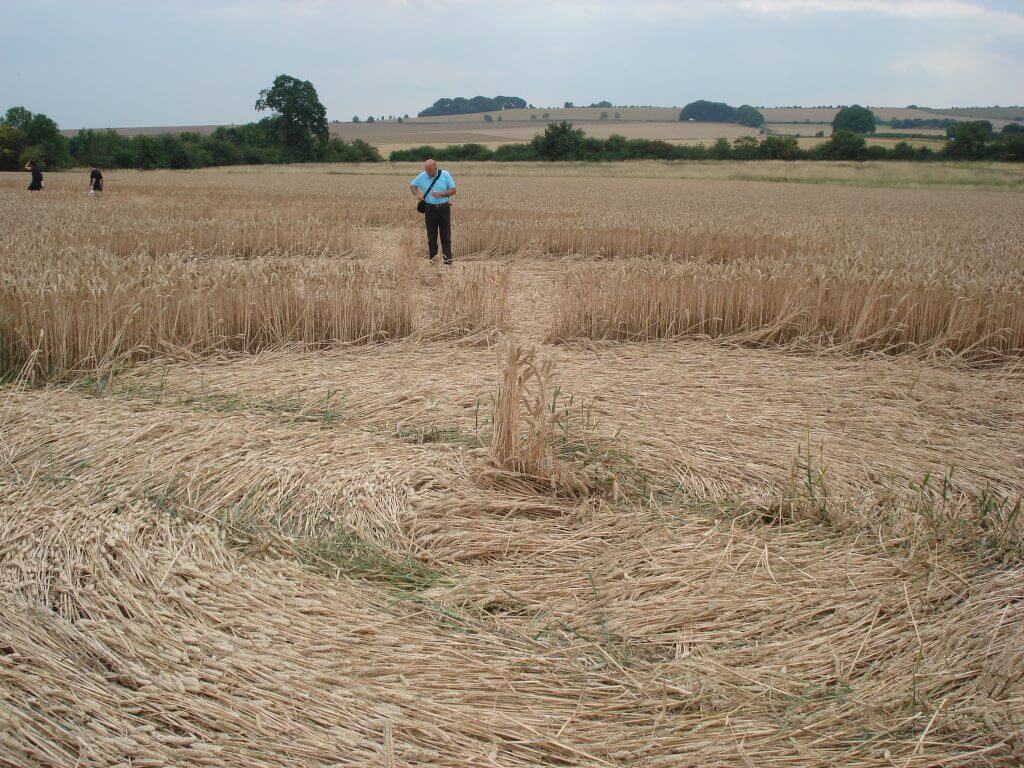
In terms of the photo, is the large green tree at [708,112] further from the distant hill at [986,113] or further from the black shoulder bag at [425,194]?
the black shoulder bag at [425,194]

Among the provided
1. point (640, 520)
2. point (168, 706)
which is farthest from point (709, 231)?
point (168, 706)

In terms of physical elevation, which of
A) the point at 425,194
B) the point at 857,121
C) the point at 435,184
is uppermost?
the point at 857,121

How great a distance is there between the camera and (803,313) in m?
6.52

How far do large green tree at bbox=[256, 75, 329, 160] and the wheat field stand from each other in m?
73.7

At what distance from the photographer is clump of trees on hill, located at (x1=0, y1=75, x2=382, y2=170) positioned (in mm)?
53594

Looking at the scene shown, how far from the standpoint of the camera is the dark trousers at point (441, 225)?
1016cm

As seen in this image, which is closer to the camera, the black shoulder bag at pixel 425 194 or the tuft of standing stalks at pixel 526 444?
the tuft of standing stalks at pixel 526 444

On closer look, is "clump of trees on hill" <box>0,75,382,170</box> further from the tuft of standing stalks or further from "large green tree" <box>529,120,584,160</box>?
the tuft of standing stalks

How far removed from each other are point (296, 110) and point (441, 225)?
7210 centimetres

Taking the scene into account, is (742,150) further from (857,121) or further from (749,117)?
(749,117)

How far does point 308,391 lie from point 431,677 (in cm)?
305

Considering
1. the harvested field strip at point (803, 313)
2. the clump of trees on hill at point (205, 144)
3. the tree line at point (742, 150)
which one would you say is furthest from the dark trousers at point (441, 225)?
the clump of trees on hill at point (205, 144)

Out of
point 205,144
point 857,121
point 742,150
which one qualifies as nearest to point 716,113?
point 857,121

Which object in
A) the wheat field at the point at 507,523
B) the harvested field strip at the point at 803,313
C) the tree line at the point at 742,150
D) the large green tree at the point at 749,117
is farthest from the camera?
the large green tree at the point at 749,117
